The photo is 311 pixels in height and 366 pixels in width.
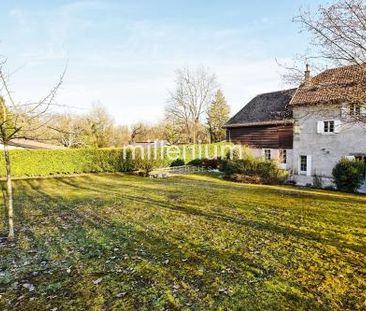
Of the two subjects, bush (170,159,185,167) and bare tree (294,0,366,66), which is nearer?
A: bare tree (294,0,366,66)

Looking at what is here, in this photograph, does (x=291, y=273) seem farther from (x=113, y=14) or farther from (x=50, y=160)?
(x=50, y=160)

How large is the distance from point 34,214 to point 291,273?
8.64 metres

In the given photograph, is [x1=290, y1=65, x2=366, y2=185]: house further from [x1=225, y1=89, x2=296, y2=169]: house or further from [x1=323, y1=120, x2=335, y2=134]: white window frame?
[x1=225, y1=89, x2=296, y2=169]: house

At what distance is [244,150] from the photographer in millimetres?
23922

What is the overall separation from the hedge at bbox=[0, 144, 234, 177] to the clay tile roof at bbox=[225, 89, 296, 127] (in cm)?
892

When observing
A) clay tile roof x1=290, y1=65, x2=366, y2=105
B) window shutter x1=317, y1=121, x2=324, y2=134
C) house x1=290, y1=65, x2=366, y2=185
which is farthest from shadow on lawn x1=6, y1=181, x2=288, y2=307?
window shutter x1=317, y1=121, x2=324, y2=134

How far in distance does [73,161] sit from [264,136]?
1710cm

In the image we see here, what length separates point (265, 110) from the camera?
29422mm

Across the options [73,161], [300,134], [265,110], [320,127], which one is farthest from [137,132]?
[320,127]

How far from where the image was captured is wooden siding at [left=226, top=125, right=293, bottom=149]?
25750mm

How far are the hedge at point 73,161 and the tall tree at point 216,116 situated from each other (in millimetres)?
23988

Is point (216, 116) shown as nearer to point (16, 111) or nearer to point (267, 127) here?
point (267, 127)

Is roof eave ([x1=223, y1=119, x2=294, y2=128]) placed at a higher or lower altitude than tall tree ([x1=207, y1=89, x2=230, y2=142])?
lower

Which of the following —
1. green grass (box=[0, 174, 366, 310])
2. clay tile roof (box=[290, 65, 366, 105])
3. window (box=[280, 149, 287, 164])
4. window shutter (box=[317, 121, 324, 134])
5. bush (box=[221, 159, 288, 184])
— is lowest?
green grass (box=[0, 174, 366, 310])
